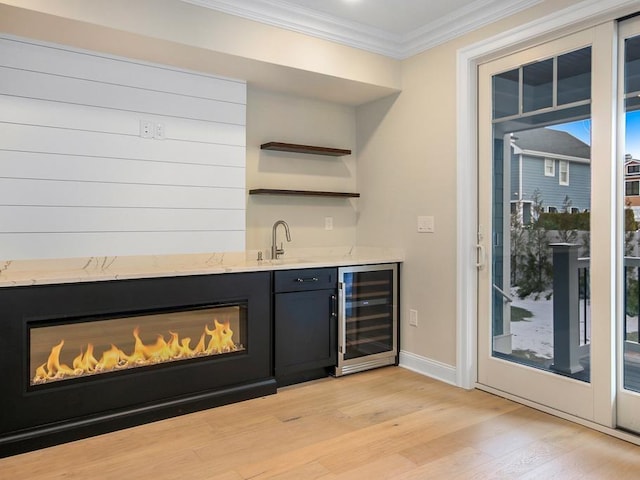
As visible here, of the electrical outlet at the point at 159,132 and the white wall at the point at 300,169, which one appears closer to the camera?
the electrical outlet at the point at 159,132

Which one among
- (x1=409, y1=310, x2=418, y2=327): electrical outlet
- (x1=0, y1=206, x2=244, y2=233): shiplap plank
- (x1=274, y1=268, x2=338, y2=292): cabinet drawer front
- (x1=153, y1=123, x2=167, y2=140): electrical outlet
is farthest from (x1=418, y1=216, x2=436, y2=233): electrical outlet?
(x1=153, y1=123, x2=167, y2=140): electrical outlet

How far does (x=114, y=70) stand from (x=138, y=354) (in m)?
1.86

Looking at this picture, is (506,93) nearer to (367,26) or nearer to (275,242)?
(367,26)

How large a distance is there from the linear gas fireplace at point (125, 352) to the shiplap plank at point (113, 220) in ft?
1.86

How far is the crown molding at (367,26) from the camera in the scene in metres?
3.06

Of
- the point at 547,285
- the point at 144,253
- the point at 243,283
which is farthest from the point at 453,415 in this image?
the point at 144,253

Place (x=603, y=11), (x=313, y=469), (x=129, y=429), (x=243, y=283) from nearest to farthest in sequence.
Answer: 1. (x=313, y=469)
2. (x=603, y=11)
3. (x=129, y=429)
4. (x=243, y=283)

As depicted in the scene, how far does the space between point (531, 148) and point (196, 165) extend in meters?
2.32

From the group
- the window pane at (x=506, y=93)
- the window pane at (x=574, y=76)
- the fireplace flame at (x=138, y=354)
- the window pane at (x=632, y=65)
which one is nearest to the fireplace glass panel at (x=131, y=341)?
the fireplace flame at (x=138, y=354)

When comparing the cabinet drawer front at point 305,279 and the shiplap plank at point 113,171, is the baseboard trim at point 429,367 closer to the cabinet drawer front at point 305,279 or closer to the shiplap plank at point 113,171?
the cabinet drawer front at point 305,279

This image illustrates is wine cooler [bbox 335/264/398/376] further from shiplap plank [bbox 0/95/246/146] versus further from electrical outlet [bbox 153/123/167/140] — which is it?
electrical outlet [bbox 153/123/167/140]

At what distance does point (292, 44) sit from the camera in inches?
130

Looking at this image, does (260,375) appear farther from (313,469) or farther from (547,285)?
(547,285)

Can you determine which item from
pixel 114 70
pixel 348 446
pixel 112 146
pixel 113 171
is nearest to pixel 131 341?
pixel 113 171
